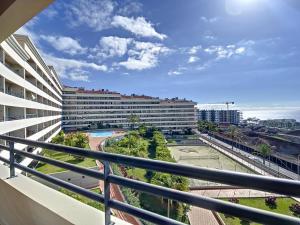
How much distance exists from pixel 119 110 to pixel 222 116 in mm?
67785

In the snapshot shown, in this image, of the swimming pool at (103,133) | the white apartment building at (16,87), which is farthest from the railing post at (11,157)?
the swimming pool at (103,133)

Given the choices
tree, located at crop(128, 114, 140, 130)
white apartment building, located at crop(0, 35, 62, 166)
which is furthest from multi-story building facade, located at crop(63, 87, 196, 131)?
white apartment building, located at crop(0, 35, 62, 166)

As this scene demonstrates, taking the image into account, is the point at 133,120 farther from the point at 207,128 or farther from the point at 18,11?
the point at 18,11

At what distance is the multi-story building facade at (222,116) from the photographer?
118m

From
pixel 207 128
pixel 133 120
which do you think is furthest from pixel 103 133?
pixel 207 128

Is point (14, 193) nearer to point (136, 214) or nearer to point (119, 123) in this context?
point (136, 214)

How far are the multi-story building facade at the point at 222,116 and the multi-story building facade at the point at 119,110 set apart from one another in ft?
164

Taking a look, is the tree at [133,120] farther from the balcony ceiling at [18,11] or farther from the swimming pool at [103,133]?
the balcony ceiling at [18,11]

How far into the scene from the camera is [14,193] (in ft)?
8.33

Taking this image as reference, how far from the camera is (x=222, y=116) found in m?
120

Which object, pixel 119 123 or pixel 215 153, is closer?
pixel 215 153

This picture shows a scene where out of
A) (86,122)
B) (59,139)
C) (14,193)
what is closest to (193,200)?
(14,193)

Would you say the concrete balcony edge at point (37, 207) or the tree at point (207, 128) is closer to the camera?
the concrete balcony edge at point (37, 207)

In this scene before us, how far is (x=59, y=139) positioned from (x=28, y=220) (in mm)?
28985
